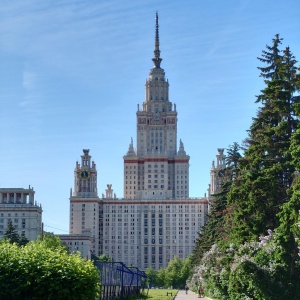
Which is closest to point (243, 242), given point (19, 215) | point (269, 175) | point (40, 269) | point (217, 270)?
point (269, 175)

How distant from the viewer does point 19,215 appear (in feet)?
638

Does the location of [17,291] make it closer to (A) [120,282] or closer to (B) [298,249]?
(B) [298,249]

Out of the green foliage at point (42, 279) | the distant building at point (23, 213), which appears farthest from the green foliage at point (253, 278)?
the distant building at point (23, 213)

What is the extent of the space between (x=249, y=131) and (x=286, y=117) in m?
7.71

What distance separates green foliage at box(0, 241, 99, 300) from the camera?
32.3 metres

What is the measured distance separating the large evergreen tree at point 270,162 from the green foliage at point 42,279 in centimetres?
1845

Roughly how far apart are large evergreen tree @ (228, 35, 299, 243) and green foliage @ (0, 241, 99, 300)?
18.4m

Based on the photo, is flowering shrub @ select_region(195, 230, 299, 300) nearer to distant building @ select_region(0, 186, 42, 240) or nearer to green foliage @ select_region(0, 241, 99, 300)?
green foliage @ select_region(0, 241, 99, 300)

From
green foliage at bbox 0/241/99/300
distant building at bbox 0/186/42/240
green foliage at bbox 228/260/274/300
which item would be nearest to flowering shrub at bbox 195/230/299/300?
green foliage at bbox 228/260/274/300

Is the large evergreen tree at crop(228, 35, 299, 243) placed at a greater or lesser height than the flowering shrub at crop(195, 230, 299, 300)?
greater

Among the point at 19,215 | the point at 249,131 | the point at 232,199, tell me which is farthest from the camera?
the point at 19,215

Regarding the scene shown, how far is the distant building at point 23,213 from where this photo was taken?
191500mm

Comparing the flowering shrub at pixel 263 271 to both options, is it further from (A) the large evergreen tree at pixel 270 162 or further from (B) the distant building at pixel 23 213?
(B) the distant building at pixel 23 213

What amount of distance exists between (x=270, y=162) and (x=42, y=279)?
22.0 meters
